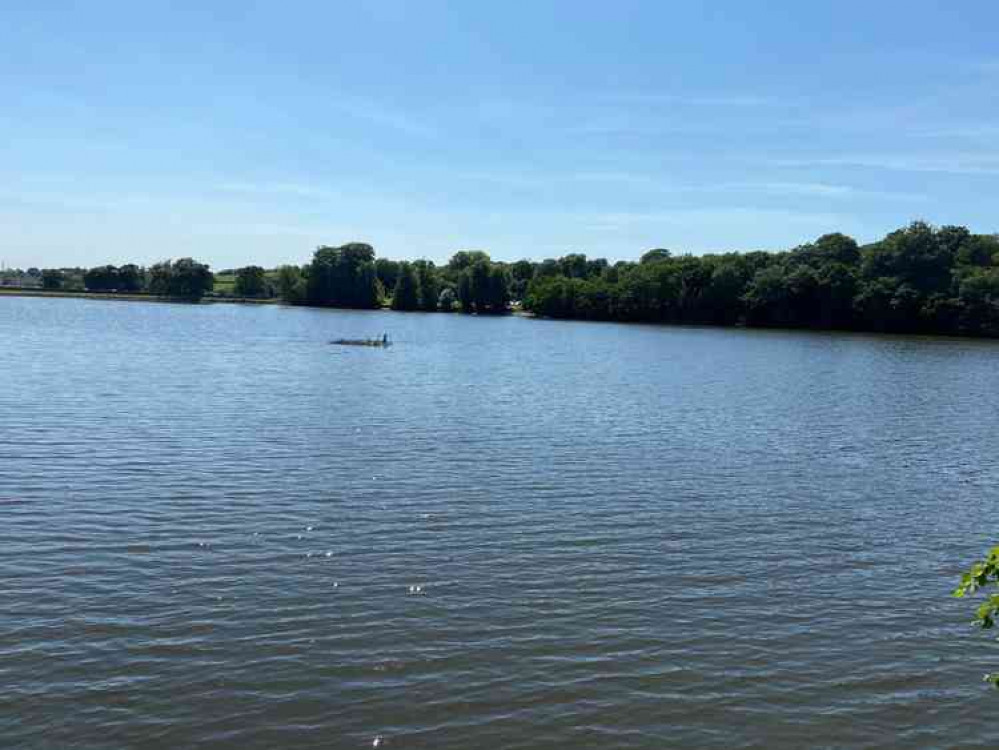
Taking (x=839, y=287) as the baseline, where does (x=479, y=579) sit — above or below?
below

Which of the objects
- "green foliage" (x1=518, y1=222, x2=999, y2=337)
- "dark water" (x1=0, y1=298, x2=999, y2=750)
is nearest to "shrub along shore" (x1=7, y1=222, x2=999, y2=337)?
"green foliage" (x1=518, y1=222, x2=999, y2=337)

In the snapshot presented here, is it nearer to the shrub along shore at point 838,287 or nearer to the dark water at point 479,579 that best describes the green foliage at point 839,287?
the shrub along shore at point 838,287

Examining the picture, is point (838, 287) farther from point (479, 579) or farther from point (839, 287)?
point (479, 579)

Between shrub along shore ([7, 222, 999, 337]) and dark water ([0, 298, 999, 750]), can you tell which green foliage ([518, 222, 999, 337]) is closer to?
shrub along shore ([7, 222, 999, 337])

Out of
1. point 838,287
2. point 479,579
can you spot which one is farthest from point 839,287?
point 479,579

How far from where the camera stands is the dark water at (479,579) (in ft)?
35.2

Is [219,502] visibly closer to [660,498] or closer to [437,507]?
[437,507]

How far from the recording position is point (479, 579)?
15578mm

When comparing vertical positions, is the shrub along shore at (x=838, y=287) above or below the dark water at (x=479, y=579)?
above

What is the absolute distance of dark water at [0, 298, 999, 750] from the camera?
35.2 feet

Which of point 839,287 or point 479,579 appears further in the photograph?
point 839,287

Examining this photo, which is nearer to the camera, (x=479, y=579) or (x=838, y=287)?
(x=479, y=579)

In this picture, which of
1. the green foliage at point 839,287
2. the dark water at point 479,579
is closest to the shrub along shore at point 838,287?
the green foliage at point 839,287

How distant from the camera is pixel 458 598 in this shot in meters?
14.6
